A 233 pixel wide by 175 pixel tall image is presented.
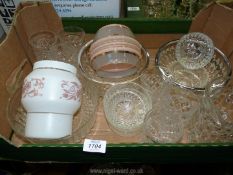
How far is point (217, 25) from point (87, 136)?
0.53 metres

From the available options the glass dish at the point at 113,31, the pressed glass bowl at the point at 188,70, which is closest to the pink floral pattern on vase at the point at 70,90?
the glass dish at the point at 113,31

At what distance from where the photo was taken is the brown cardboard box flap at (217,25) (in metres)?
0.90

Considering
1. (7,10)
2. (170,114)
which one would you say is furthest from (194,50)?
(7,10)

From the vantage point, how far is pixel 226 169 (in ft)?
3.63

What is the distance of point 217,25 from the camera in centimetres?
94

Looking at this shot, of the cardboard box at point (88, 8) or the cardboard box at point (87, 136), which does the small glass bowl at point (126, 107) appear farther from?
the cardboard box at point (88, 8)

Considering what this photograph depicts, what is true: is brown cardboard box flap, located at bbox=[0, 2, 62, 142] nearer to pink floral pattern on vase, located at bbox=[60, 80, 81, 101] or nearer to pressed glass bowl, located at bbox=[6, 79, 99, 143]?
pressed glass bowl, located at bbox=[6, 79, 99, 143]

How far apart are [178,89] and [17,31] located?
0.51m

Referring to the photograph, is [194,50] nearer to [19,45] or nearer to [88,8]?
[88,8]

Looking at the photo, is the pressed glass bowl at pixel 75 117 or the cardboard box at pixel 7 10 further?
the cardboard box at pixel 7 10

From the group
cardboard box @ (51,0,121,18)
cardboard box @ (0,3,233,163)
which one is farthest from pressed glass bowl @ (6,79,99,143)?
cardboard box @ (51,0,121,18)

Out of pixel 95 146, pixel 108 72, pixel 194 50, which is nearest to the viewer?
pixel 95 146

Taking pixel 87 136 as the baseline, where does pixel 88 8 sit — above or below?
above

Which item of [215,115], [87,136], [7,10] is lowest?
[87,136]
